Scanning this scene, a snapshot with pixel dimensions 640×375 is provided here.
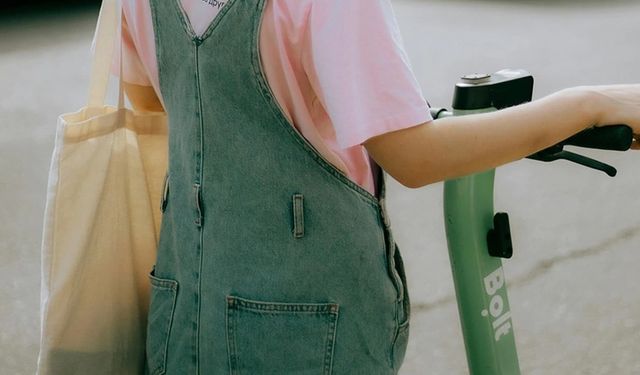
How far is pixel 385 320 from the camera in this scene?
938 mm

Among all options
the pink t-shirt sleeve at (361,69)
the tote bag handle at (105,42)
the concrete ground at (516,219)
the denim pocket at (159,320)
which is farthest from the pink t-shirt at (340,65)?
the concrete ground at (516,219)

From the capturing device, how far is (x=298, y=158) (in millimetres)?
854

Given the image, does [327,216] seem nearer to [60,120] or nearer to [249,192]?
[249,192]

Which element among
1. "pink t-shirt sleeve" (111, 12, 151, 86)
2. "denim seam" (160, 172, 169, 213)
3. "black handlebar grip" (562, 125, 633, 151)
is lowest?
"denim seam" (160, 172, 169, 213)

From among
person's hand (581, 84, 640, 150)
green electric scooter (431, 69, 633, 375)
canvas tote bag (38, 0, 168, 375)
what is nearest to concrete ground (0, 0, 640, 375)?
green electric scooter (431, 69, 633, 375)

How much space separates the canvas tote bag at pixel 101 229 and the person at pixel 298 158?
91 mm

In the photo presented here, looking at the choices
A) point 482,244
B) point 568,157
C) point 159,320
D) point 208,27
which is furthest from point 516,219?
point 208,27

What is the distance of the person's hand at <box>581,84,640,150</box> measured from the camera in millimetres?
910

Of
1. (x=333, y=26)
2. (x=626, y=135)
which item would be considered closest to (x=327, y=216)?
(x=333, y=26)

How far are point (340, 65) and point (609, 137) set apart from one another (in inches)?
11.9

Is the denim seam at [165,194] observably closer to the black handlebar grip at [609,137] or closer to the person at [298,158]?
the person at [298,158]

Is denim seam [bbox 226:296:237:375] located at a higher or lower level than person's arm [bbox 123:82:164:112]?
lower

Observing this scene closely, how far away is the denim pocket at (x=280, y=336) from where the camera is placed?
0.88 metres

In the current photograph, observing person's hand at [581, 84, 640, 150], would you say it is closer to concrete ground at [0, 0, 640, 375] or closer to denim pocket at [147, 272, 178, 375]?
denim pocket at [147, 272, 178, 375]
